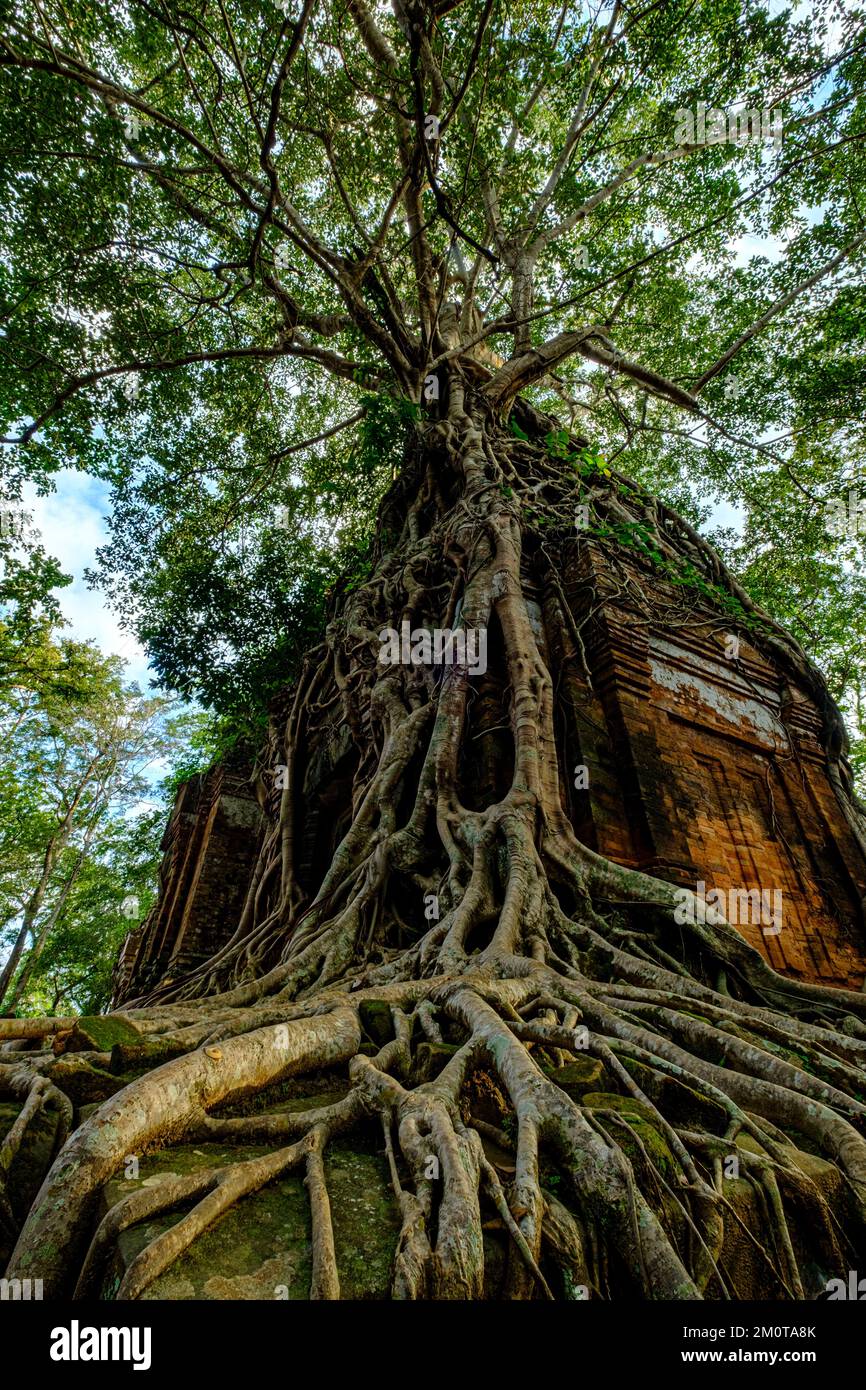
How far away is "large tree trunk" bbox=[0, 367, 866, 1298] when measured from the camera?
1.46 m

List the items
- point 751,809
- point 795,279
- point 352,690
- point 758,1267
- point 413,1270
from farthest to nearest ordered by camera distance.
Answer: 1. point 795,279
2. point 352,690
3. point 751,809
4. point 758,1267
5. point 413,1270

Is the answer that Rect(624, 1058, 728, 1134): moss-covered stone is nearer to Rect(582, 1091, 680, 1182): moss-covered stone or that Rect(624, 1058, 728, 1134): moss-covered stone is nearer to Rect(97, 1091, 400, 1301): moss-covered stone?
Rect(582, 1091, 680, 1182): moss-covered stone

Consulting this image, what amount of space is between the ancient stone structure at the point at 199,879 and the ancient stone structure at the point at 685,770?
81.0 inches

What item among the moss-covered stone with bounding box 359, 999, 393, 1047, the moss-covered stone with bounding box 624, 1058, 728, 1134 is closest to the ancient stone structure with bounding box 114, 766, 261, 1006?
the moss-covered stone with bounding box 359, 999, 393, 1047

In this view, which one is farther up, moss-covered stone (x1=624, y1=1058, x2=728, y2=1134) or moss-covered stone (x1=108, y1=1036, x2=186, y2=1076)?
moss-covered stone (x1=108, y1=1036, x2=186, y2=1076)

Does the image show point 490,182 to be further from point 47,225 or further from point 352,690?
point 352,690

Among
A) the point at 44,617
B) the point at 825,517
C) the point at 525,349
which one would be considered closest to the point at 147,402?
the point at 44,617

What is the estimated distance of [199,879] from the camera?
28.4 ft

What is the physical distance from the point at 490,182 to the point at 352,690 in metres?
7.67

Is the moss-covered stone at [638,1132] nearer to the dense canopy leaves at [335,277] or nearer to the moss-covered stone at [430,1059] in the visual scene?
the moss-covered stone at [430,1059]

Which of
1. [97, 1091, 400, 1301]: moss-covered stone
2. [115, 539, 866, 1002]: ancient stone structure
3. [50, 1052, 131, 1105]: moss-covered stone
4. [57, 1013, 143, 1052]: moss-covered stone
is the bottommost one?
[97, 1091, 400, 1301]: moss-covered stone

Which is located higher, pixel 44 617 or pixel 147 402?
pixel 147 402

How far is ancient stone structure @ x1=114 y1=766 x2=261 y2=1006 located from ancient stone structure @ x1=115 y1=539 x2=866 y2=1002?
206 centimetres
